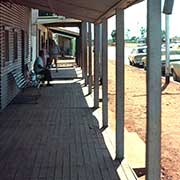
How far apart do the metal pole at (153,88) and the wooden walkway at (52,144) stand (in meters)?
1.75

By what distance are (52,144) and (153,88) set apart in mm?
4383

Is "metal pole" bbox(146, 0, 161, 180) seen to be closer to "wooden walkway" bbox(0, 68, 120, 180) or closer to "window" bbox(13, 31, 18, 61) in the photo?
"wooden walkway" bbox(0, 68, 120, 180)

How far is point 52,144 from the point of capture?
8836 mm

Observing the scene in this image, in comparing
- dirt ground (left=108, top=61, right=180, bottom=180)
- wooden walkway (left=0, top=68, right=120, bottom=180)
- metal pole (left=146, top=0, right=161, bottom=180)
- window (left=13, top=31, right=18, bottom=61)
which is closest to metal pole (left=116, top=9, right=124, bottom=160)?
wooden walkway (left=0, top=68, right=120, bottom=180)

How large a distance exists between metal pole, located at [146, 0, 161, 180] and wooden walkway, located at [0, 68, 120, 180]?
1754 millimetres

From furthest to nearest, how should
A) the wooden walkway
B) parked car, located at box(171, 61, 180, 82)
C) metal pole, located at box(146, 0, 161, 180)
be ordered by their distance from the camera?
parked car, located at box(171, 61, 180, 82)
the wooden walkway
metal pole, located at box(146, 0, 161, 180)

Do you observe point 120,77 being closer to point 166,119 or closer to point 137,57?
point 166,119

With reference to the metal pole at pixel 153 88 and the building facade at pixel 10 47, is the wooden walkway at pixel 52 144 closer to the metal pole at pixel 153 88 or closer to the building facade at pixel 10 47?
the building facade at pixel 10 47

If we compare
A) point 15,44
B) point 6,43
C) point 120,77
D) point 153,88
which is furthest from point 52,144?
point 15,44

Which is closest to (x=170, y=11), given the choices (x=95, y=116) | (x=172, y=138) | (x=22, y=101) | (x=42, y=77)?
(x=172, y=138)

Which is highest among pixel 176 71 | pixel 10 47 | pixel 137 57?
pixel 10 47

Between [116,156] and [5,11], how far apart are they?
7.43 metres

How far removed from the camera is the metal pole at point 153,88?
15.3ft

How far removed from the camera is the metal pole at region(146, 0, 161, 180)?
4.65 m
